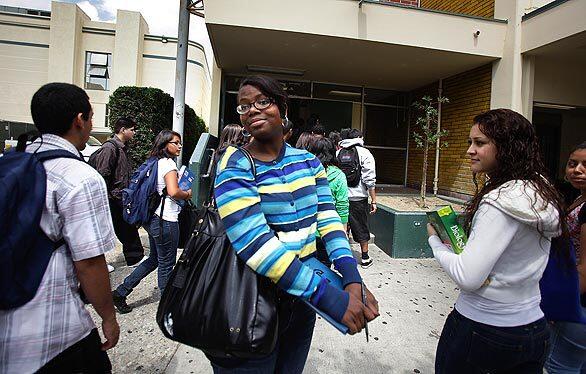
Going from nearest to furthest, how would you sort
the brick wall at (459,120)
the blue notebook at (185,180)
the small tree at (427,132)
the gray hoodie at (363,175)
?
the blue notebook at (185,180)
the gray hoodie at (363,175)
the small tree at (427,132)
the brick wall at (459,120)

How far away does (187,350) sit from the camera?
313 cm

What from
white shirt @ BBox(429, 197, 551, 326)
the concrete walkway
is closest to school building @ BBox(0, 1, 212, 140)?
the concrete walkway

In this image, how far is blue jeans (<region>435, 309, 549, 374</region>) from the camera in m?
1.54

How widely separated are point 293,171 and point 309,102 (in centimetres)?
976

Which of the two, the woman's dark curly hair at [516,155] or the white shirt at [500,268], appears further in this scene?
the woman's dark curly hair at [516,155]

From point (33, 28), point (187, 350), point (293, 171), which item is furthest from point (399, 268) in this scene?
point (33, 28)

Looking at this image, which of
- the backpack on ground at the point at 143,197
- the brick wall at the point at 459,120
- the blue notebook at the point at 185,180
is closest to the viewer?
the backpack on ground at the point at 143,197

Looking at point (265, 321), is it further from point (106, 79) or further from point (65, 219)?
point (106, 79)

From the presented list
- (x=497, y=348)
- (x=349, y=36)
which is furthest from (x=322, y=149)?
(x=349, y=36)

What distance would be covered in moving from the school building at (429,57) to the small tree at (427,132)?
370mm

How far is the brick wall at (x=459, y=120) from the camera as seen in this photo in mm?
8445

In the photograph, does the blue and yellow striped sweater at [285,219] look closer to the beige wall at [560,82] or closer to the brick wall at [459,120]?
the brick wall at [459,120]

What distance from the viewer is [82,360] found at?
1.57 meters

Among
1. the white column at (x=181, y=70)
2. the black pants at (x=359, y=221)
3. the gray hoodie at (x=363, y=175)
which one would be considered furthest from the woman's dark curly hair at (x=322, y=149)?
the white column at (x=181, y=70)
